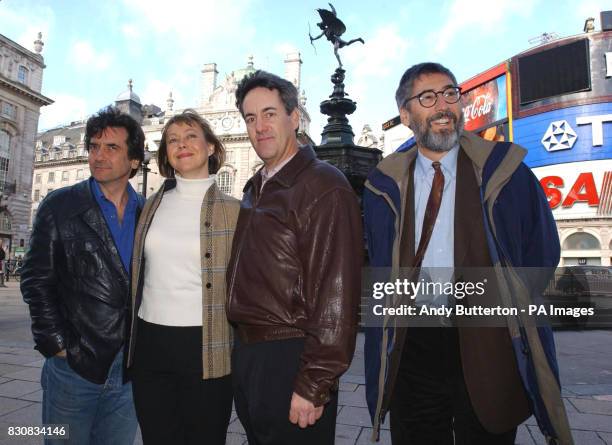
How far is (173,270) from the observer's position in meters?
2.14

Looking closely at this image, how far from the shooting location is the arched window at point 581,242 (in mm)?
33094

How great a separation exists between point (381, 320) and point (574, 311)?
31.6 ft

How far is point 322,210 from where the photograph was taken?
1777mm

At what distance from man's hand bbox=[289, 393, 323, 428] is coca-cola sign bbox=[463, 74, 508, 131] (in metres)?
40.4

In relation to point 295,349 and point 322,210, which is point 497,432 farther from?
point 322,210

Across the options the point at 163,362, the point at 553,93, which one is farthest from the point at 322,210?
the point at 553,93

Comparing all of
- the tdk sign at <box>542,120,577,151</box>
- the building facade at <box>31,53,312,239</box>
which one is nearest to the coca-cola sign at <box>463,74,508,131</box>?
the tdk sign at <box>542,120,577,151</box>

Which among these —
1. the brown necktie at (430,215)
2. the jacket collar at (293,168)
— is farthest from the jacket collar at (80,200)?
the brown necktie at (430,215)

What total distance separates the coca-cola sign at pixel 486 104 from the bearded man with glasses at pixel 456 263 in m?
39.4

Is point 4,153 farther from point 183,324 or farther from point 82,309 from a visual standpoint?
point 183,324

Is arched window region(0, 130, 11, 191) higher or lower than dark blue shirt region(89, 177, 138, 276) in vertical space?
higher

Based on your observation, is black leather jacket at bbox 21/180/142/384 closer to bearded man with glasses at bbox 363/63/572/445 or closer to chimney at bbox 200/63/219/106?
bearded man with glasses at bbox 363/63/572/445

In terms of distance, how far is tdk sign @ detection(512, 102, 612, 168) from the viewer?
32.1m

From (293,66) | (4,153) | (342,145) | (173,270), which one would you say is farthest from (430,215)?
(293,66)
